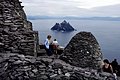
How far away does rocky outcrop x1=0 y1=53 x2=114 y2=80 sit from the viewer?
1330 centimetres

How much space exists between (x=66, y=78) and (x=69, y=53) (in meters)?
5.57

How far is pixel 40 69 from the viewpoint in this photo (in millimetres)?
13523

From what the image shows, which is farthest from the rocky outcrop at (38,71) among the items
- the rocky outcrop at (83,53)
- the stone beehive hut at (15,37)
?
the rocky outcrop at (83,53)

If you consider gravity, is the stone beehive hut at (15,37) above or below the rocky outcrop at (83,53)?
above

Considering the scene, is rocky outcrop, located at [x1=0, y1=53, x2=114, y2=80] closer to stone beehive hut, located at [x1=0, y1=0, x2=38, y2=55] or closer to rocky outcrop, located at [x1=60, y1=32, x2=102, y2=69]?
stone beehive hut, located at [x1=0, y1=0, x2=38, y2=55]

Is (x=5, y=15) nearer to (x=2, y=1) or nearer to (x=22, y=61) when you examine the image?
(x=2, y=1)

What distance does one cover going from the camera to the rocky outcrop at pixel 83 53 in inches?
720

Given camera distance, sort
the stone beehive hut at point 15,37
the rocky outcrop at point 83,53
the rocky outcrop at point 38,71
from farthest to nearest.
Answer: the rocky outcrop at point 83,53, the stone beehive hut at point 15,37, the rocky outcrop at point 38,71

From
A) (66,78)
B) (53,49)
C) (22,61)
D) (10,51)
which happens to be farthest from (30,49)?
(53,49)

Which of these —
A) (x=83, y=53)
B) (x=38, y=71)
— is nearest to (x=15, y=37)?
(x=38, y=71)

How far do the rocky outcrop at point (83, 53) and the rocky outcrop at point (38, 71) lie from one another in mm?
4292

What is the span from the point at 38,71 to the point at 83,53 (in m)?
5.73

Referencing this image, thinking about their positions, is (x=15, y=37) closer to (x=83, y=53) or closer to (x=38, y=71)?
(x=38, y=71)

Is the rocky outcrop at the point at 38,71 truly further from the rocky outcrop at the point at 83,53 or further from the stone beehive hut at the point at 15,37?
the rocky outcrop at the point at 83,53
